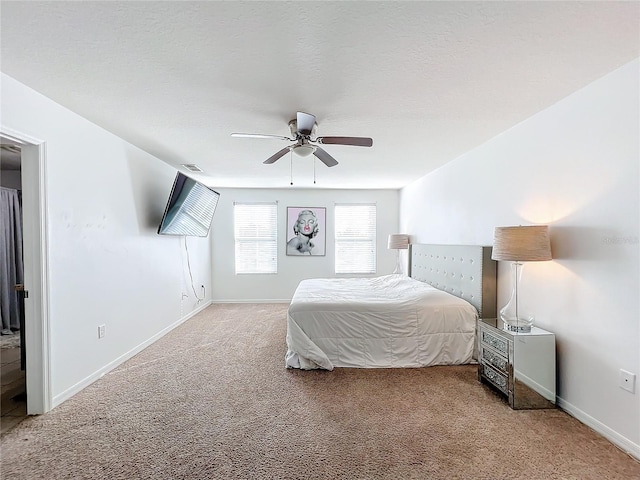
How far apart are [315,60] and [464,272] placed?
2843mm

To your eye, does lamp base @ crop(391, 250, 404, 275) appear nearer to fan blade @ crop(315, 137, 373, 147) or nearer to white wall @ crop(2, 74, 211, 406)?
fan blade @ crop(315, 137, 373, 147)

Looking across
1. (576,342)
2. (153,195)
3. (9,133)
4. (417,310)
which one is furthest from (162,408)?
(576,342)

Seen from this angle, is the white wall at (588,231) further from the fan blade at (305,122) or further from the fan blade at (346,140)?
the fan blade at (305,122)

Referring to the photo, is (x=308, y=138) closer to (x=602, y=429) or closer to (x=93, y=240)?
(x=93, y=240)

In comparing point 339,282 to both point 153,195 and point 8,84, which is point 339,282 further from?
point 8,84

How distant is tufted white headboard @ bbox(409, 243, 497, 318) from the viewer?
125 inches

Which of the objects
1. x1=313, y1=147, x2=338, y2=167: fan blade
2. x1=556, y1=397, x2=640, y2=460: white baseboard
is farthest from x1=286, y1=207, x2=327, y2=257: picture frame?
x1=556, y1=397, x2=640, y2=460: white baseboard

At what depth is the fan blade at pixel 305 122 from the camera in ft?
7.46

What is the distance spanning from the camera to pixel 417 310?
3.18m

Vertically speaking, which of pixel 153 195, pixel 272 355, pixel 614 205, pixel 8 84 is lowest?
pixel 272 355

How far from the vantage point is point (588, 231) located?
7.06ft

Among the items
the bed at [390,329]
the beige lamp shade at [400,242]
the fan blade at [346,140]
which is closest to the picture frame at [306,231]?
the beige lamp shade at [400,242]

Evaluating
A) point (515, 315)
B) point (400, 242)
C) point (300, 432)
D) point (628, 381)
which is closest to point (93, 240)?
point (300, 432)

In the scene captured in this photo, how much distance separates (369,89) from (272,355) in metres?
2.88
